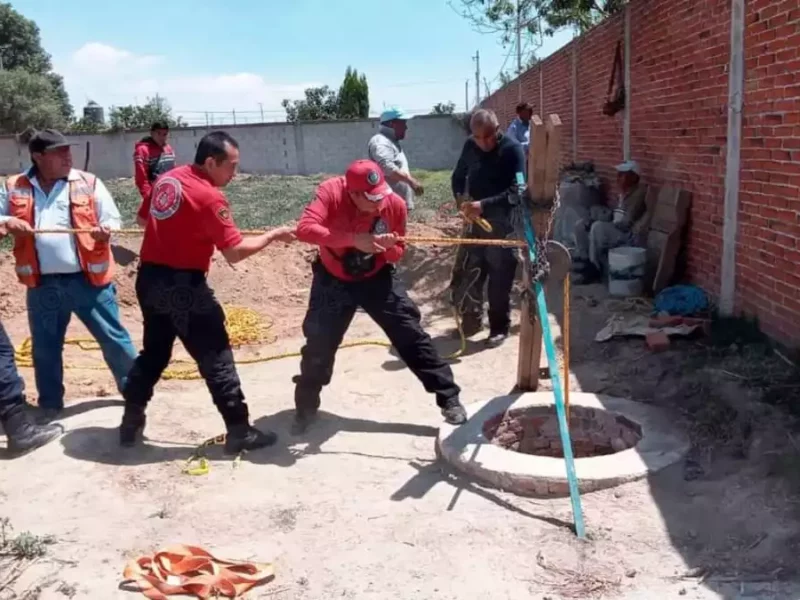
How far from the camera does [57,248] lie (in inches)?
196

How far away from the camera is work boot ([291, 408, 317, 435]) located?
5078 mm

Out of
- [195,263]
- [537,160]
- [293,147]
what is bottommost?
[195,263]

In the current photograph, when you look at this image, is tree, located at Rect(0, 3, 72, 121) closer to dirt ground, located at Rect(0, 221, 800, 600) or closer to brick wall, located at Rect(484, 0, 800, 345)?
brick wall, located at Rect(484, 0, 800, 345)

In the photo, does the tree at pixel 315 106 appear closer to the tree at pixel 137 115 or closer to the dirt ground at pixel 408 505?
the tree at pixel 137 115

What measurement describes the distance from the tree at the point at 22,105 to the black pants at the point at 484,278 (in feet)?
113

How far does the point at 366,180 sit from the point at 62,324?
2290 mm

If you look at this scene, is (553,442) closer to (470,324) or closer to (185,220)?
Answer: (470,324)

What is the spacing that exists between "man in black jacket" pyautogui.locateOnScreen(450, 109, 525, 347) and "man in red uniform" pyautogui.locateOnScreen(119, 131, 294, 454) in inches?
88.6

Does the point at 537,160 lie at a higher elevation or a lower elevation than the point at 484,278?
higher

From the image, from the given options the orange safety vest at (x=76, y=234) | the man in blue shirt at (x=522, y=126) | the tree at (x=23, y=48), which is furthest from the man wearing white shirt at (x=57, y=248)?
the tree at (x=23, y=48)

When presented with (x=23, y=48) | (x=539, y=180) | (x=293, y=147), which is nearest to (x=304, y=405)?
(x=539, y=180)

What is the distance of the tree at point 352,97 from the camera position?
43219 mm

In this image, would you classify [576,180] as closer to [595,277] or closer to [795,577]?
[595,277]

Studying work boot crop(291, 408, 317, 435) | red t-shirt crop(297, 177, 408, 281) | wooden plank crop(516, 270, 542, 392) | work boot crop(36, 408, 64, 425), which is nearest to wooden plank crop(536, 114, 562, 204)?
wooden plank crop(516, 270, 542, 392)
